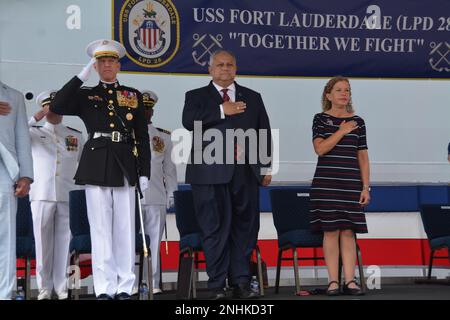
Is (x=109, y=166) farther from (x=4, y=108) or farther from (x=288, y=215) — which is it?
(x=288, y=215)

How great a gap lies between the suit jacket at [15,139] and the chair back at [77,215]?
3.85ft

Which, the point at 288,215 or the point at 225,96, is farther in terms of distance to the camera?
the point at 288,215

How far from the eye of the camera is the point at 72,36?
8.81 meters

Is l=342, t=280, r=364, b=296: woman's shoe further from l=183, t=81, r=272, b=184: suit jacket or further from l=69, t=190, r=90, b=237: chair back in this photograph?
l=69, t=190, r=90, b=237: chair back

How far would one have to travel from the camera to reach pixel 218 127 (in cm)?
618

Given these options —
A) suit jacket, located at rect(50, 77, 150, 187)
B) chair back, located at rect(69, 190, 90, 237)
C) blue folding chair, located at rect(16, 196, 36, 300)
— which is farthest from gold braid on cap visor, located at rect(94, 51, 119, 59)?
blue folding chair, located at rect(16, 196, 36, 300)

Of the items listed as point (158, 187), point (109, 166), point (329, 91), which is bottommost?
point (158, 187)

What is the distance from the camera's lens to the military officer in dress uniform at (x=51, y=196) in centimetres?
684

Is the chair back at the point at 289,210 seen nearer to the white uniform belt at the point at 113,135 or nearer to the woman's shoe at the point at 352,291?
the woman's shoe at the point at 352,291

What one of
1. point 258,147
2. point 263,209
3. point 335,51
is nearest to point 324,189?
point 258,147

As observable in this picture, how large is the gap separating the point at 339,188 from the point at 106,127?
1659 mm

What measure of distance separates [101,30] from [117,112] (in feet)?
10.5

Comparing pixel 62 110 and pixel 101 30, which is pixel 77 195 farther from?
pixel 101 30

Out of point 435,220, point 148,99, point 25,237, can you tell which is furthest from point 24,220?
point 435,220
